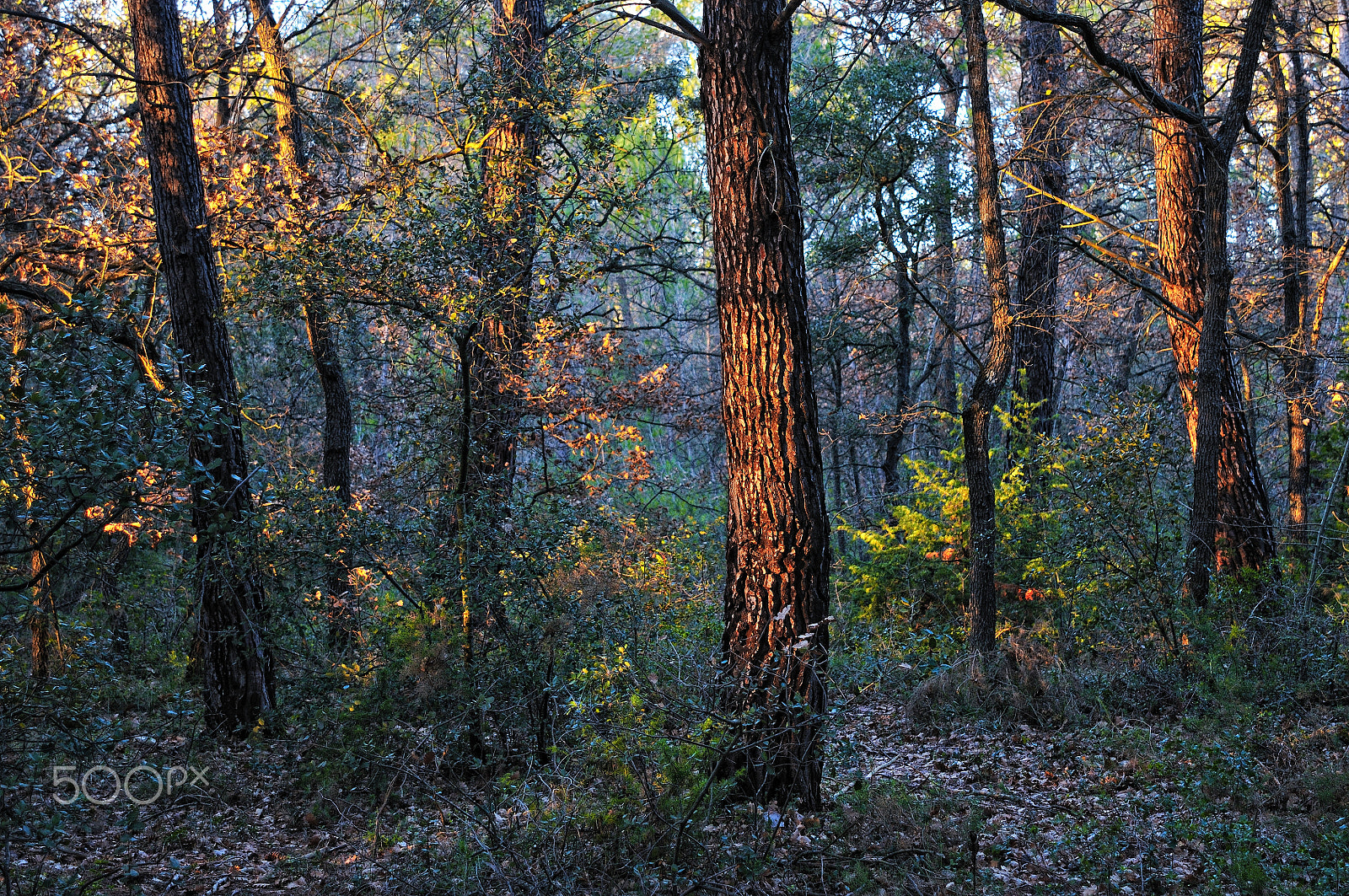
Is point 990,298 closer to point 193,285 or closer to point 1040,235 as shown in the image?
point 1040,235

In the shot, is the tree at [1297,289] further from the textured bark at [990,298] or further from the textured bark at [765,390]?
the textured bark at [765,390]

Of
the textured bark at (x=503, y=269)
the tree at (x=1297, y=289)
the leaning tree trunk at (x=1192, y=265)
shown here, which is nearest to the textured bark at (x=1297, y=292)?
the tree at (x=1297, y=289)

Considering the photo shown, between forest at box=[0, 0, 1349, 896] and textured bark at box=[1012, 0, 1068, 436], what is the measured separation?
0.08 m

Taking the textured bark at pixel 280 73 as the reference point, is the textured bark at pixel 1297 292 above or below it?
below

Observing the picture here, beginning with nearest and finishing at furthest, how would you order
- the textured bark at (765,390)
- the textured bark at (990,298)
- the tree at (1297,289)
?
the textured bark at (765,390)
the textured bark at (990,298)
the tree at (1297,289)

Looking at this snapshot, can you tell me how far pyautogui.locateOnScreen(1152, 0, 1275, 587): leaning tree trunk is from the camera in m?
7.73

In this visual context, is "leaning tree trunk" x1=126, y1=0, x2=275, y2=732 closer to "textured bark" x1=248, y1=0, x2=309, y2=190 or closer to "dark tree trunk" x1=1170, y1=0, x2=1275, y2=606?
"textured bark" x1=248, y1=0, x2=309, y2=190

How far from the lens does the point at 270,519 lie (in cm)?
673

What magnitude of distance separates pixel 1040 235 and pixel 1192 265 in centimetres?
158

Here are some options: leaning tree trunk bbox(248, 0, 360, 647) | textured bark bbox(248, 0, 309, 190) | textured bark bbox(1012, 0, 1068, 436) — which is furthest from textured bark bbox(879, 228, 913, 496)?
textured bark bbox(248, 0, 309, 190)

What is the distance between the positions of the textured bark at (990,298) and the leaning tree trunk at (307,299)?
5.33 meters

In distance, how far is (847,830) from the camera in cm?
462

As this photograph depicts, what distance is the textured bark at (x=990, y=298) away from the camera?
6781mm

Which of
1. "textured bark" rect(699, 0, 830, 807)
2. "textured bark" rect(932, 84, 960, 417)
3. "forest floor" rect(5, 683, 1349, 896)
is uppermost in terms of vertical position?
"textured bark" rect(932, 84, 960, 417)
